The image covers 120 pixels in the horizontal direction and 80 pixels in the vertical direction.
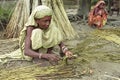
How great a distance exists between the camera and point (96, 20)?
32.3 ft

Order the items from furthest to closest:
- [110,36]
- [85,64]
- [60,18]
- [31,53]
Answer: [110,36] → [60,18] → [85,64] → [31,53]

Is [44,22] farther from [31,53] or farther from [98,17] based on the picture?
[98,17]

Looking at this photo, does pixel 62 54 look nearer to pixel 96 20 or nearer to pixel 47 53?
pixel 47 53

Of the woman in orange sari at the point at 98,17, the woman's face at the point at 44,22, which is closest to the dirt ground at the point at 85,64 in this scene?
the woman's face at the point at 44,22

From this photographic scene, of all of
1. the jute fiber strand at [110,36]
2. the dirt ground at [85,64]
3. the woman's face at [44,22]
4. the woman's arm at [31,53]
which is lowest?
the jute fiber strand at [110,36]

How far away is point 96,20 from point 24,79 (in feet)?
18.7

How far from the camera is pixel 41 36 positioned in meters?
4.75

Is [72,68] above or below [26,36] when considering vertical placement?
below

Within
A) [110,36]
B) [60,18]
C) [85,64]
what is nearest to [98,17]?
[110,36]

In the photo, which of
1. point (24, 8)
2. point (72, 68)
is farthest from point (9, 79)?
point (24, 8)

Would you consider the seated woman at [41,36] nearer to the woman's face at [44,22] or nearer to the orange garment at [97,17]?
the woman's face at [44,22]

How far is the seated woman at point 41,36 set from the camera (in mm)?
4664

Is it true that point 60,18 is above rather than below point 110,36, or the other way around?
above

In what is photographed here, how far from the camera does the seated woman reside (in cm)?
466
